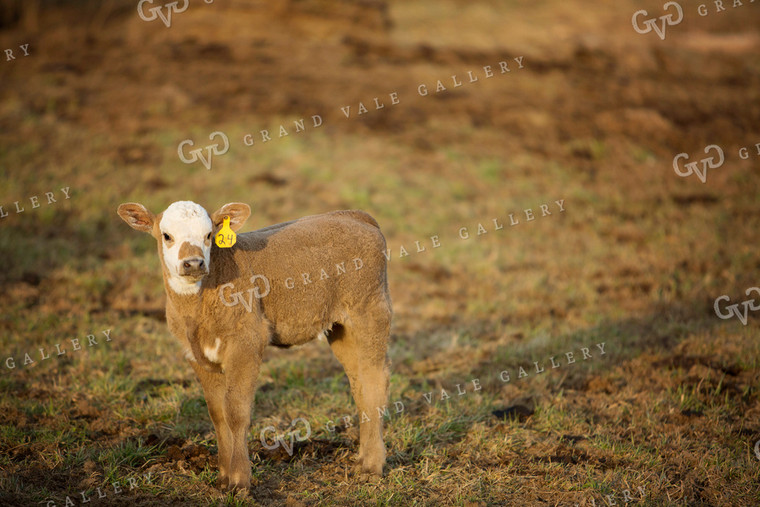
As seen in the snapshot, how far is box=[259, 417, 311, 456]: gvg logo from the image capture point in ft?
22.7

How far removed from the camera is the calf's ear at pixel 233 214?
20.2ft

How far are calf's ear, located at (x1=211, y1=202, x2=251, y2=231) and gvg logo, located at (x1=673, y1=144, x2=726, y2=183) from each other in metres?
15.7

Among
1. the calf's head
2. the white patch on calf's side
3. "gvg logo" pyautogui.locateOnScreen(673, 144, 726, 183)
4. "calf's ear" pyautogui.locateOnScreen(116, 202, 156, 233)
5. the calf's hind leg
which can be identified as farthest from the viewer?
"gvg logo" pyautogui.locateOnScreen(673, 144, 726, 183)

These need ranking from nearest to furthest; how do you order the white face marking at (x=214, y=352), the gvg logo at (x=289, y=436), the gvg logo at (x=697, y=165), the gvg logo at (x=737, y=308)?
the white face marking at (x=214, y=352) < the gvg logo at (x=289, y=436) < the gvg logo at (x=737, y=308) < the gvg logo at (x=697, y=165)

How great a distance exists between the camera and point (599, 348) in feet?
32.6

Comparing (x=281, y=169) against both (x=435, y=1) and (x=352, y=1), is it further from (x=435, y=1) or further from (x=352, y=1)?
(x=435, y=1)

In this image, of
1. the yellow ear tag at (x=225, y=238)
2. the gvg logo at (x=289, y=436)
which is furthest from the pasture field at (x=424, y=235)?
the yellow ear tag at (x=225, y=238)

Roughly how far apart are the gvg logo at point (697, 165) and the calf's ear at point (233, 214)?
1573 cm

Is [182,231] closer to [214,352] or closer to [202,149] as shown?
[214,352]

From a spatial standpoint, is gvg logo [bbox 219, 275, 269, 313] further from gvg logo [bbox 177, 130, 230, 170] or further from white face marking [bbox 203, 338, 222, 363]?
gvg logo [bbox 177, 130, 230, 170]

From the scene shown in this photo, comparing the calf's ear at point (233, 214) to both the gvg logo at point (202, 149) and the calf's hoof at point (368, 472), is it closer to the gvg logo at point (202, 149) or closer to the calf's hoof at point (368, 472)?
the calf's hoof at point (368, 472)

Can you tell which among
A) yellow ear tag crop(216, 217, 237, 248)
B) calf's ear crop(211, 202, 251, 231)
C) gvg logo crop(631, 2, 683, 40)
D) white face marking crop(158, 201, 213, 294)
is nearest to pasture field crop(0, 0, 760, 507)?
gvg logo crop(631, 2, 683, 40)

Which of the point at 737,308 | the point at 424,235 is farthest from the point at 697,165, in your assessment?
the point at 737,308

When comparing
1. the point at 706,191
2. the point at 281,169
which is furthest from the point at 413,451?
the point at 706,191
